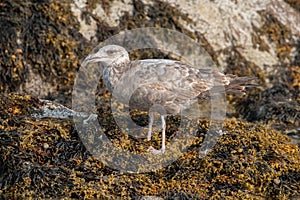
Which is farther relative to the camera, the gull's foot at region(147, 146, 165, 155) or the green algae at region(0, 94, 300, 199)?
the gull's foot at region(147, 146, 165, 155)

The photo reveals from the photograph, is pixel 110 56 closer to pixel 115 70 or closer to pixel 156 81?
pixel 115 70

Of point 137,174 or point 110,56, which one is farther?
point 110,56

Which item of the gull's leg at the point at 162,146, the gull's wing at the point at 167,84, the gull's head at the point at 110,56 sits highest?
the gull's head at the point at 110,56

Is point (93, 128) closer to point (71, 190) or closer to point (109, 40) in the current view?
point (71, 190)

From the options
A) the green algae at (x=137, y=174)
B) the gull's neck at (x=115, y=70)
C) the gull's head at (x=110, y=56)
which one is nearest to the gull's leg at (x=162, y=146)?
the green algae at (x=137, y=174)

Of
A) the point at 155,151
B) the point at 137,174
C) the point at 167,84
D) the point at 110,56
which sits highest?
the point at 110,56

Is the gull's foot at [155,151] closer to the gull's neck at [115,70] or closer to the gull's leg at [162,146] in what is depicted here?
the gull's leg at [162,146]

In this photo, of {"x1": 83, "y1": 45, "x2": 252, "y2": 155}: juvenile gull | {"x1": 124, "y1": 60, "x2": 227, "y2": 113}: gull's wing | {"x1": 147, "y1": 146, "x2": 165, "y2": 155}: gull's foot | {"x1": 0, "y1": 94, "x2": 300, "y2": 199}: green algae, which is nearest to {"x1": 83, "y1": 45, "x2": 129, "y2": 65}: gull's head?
{"x1": 83, "y1": 45, "x2": 252, "y2": 155}: juvenile gull

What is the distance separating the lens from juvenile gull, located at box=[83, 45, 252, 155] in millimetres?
5426

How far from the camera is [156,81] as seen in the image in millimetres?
5477

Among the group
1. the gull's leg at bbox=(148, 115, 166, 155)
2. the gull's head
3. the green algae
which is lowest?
the green algae

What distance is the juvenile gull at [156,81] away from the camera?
17.8ft

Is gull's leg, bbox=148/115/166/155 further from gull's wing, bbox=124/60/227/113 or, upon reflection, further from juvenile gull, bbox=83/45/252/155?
gull's wing, bbox=124/60/227/113

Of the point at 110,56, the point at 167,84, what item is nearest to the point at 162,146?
the point at 167,84
